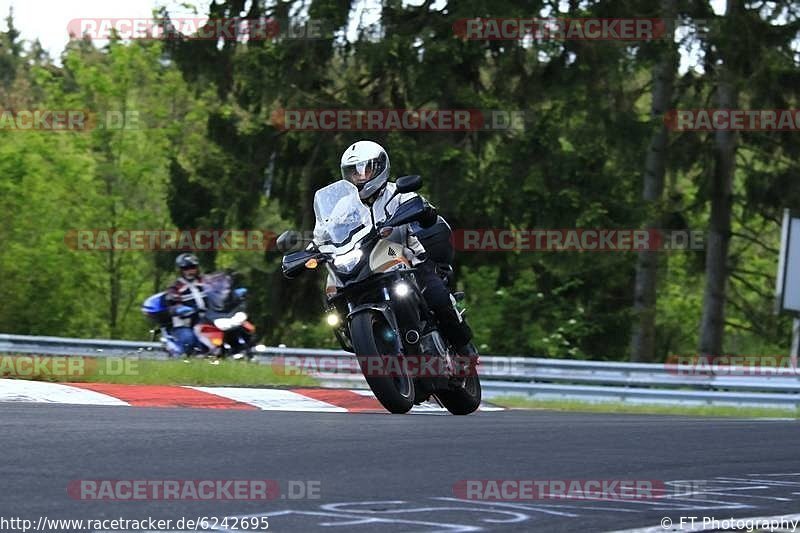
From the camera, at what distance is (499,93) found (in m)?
30.0

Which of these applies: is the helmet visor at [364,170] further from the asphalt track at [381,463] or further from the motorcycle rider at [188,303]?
the motorcycle rider at [188,303]

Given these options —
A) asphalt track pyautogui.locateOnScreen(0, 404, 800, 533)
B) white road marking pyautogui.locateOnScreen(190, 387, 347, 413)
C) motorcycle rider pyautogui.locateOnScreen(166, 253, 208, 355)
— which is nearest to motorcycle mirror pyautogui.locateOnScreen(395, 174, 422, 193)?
asphalt track pyautogui.locateOnScreen(0, 404, 800, 533)

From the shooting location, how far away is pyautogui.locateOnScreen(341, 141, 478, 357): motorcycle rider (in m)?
10.8

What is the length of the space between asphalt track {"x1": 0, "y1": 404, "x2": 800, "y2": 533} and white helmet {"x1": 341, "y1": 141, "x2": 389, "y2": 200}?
1.71 metres

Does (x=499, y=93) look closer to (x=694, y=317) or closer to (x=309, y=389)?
(x=309, y=389)

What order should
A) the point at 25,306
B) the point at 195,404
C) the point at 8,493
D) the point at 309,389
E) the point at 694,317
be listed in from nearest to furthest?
the point at 8,493
the point at 195,404
the point at 309,389
the point at 25,306
the point at 694,317

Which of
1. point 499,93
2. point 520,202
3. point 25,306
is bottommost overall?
point 25,306

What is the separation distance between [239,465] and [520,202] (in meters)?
22.1

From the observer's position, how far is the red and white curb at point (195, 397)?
11125 millimetres

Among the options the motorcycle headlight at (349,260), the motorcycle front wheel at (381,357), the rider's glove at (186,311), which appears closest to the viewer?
the motorcycle front wheel at (381,357)

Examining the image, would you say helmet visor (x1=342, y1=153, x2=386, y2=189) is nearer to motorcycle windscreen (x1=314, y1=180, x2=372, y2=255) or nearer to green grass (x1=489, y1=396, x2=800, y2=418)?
motorcycle windscreen (x1=314, y1=180, x2=372, y2=255)

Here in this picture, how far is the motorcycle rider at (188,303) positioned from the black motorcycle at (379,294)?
9.95 meters

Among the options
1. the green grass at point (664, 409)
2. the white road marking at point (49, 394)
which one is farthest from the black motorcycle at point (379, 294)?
the green grass at point (664, 409)

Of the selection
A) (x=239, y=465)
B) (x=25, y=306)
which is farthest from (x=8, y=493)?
(x=25, y=306)
